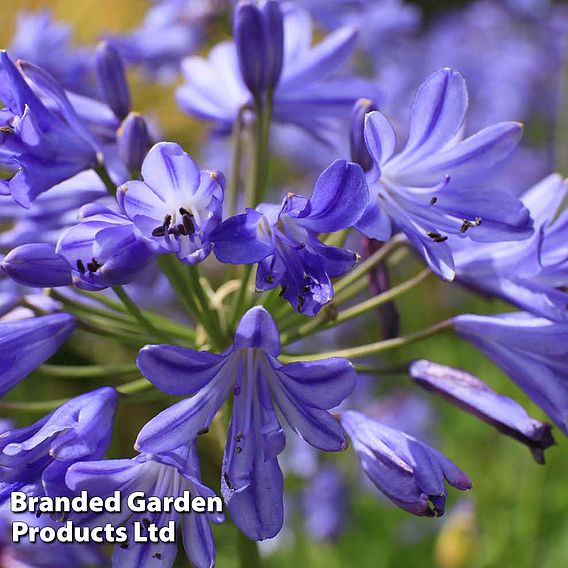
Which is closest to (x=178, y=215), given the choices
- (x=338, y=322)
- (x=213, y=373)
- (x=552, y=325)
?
(x=213, y=373)

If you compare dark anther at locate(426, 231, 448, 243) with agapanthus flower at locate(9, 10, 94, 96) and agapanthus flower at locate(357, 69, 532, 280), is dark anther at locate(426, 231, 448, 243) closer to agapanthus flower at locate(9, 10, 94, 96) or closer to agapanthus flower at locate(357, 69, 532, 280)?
agapanthus flower at locate(357, 69, 532, 280)

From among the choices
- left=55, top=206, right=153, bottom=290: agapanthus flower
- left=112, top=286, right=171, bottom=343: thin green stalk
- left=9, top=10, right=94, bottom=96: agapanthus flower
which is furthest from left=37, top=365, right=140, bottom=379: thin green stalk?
left=9, top=10, right=94, bottom=96: agapanthus flower

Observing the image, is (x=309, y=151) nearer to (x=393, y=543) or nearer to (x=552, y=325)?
(x=393, y=543)

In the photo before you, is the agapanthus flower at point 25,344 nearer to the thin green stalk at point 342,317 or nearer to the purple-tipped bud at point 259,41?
the thin green stalk at point 342,317

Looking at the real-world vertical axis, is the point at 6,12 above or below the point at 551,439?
below

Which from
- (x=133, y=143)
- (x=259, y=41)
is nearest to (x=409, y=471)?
(x=133, y=143)

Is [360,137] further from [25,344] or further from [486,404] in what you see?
[25,344]
